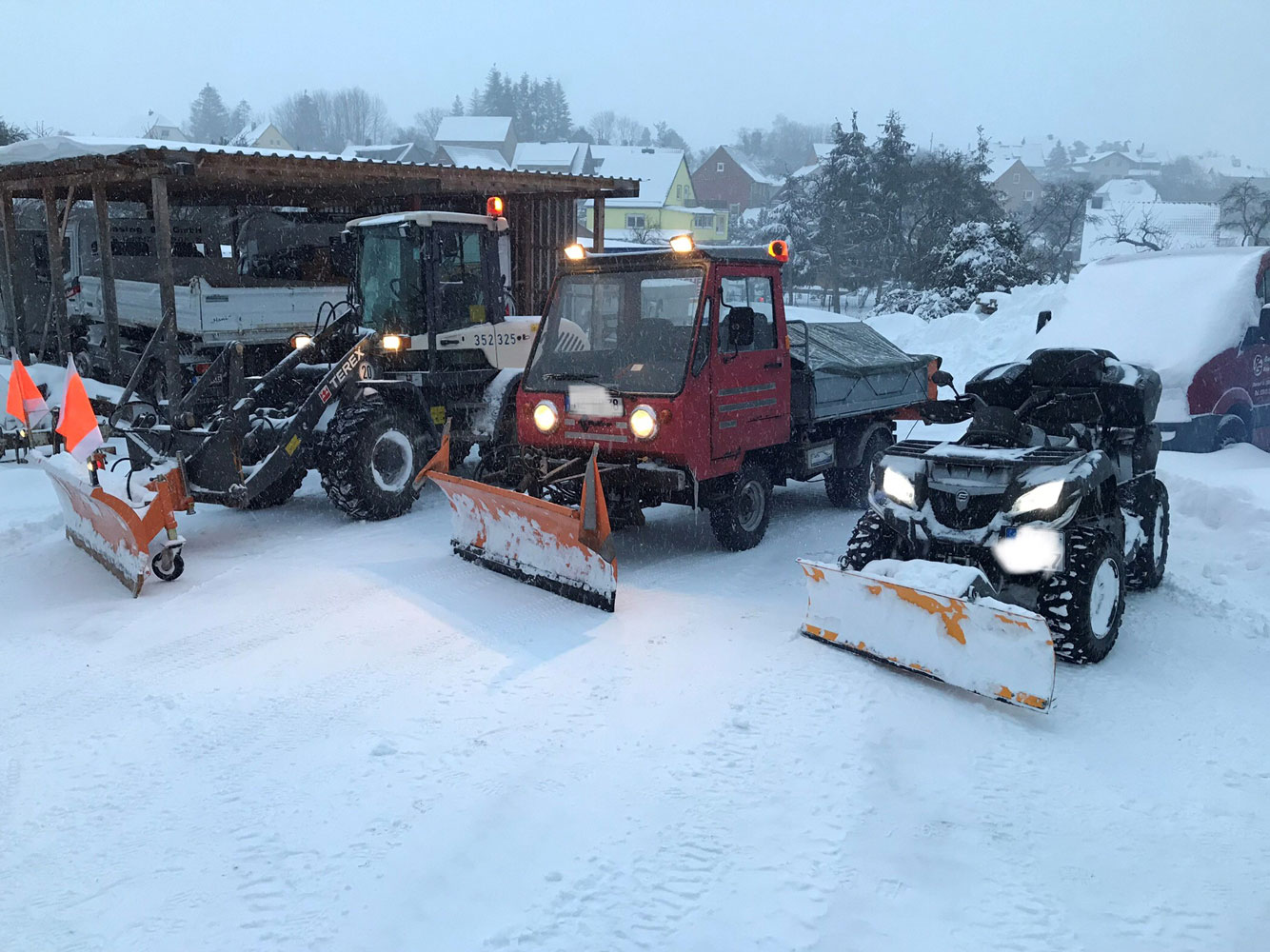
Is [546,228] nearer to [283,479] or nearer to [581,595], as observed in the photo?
[283,479]

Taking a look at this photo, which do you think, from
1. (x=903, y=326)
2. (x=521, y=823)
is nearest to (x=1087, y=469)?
(x=521, y=823)

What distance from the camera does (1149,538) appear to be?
600cm

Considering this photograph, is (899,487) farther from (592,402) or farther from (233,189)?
(233,189)

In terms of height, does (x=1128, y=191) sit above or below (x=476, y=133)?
below

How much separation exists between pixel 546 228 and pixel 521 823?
519 inches

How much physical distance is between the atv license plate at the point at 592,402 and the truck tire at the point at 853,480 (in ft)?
8.32

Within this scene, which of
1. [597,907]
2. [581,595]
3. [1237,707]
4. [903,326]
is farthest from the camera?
[903,326]

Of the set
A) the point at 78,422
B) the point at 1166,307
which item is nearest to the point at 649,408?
the point at 78,422

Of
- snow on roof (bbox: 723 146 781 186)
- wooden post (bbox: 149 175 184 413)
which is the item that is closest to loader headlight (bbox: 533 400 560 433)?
wooden post (bbox: 149 175 184 413)

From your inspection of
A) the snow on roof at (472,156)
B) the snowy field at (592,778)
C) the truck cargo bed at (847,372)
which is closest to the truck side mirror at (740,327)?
the truck cargo bed at (847,372)

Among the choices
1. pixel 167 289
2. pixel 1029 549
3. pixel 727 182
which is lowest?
pixel 1029 549

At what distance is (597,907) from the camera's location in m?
3.04

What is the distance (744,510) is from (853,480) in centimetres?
175

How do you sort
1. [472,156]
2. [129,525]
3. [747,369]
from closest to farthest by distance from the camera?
1. [129,525]
2. [747,369]
3. [472,156]
